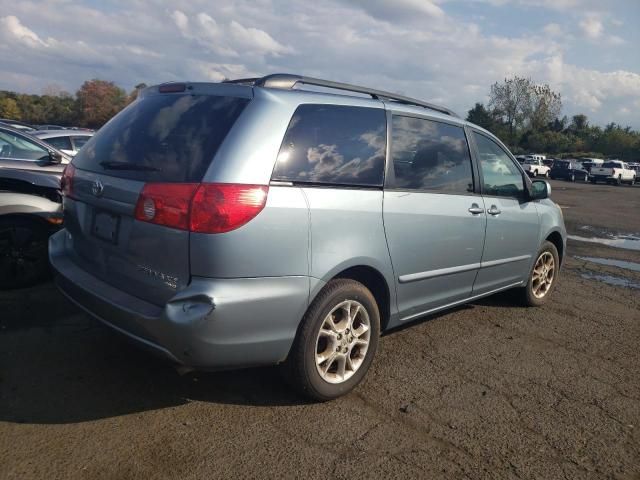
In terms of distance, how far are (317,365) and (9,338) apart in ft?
7.61

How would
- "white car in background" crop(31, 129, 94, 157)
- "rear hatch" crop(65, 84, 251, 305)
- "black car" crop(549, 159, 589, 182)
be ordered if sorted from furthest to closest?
"black car" crop(549, 159, 589, 182) → "white car in background" crop(31, 129, 94, 157) → "rear hatch" crop(65, 84, 251, 305)

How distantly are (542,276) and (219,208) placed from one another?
4.05 m

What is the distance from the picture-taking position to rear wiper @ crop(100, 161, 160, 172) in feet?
9.48

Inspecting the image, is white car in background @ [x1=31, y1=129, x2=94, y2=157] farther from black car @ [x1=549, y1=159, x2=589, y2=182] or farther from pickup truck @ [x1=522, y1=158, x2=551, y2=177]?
pickup truck @ [x1=522, y1=158, x2=551, y2=177]

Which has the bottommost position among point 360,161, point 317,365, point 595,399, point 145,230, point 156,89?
point 595,399

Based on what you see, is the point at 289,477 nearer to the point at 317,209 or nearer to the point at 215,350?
the point at 215,350

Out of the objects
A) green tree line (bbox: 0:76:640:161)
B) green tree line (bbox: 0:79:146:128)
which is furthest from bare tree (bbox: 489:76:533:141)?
green tree line (bbox: 0:79:146:128)

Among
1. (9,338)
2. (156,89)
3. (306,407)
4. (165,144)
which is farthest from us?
(9,338)

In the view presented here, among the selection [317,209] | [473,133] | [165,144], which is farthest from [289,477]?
[473,133]

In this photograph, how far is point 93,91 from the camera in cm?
6475

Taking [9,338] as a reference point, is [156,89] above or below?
above

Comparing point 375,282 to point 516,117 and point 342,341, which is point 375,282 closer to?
point 342,341

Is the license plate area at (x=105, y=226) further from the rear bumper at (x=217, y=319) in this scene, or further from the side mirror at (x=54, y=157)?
the side mirror at (x=54, y=157)

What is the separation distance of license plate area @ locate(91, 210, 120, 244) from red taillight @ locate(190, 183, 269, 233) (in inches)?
24.3
